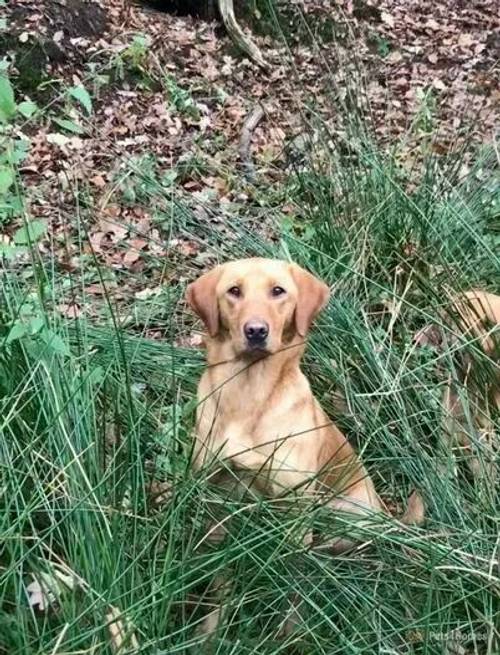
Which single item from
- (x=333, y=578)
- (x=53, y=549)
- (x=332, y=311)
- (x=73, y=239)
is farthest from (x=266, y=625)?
(x=73, y=239)

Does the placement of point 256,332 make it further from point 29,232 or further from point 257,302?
point 29,232

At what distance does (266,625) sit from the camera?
2787mm

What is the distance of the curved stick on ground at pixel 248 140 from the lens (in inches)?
273

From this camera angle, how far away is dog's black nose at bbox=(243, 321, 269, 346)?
3.25m

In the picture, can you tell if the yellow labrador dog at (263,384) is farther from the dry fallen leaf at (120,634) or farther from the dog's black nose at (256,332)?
the dry fallen leaf at (120,634)

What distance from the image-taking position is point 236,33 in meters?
8.84

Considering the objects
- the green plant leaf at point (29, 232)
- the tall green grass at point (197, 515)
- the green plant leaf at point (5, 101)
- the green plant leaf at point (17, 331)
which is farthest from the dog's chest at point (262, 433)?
the green plant leaf at point (5, 101)

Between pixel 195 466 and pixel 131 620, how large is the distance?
0.87 metres

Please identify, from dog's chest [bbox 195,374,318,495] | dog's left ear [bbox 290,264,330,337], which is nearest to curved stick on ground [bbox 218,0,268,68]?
dog's left ear [bbox 290,264,330,337]

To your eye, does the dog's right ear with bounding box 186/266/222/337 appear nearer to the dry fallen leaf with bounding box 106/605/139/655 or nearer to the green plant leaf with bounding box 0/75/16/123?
the green plant leaf with bounding box 0/75/16/123

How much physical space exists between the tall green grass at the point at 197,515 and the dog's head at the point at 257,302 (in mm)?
203

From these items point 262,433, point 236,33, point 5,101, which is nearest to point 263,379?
point 262,433

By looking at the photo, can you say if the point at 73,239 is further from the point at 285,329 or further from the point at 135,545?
the point at 135,545

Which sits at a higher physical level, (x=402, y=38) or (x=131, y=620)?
(x=402, y=38)
